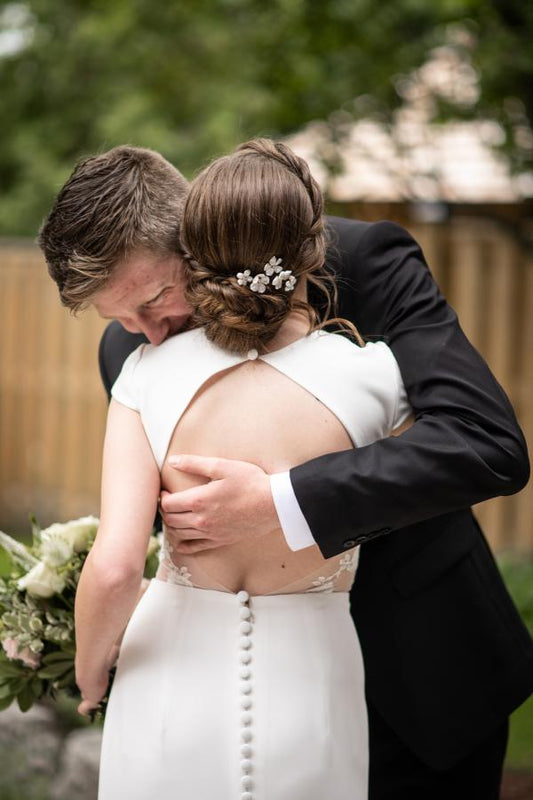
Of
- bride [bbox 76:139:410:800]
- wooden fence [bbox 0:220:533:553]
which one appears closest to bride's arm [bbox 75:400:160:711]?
bride [bbox 76:139:410:800]

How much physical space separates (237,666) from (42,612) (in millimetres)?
689

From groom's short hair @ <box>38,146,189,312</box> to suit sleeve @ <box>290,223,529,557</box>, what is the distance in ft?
1.93

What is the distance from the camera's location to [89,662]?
2.41 metres

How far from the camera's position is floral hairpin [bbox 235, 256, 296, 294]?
2.15 metres

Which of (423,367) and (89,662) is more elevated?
(423,367)

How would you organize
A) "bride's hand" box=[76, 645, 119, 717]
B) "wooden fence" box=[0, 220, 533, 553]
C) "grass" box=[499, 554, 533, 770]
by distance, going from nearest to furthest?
"bride's hand" box=[76, 645, 119, 717] < "grass" box=[499, 554, 533, 770] < "wooden fence" box=[0, 220, 533, 553]

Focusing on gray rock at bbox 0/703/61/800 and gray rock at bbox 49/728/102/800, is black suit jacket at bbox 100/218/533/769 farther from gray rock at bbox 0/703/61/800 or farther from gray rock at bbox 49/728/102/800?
gray rock at bbox 0/703/61/800

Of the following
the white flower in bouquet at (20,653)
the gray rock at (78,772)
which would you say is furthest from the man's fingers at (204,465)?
the gray rock at (78,772)

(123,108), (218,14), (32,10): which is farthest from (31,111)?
(218,14)

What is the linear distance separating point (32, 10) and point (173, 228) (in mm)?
12171

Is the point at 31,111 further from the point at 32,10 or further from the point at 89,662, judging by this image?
the point at 89,662

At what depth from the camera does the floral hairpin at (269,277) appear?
7.07 ft

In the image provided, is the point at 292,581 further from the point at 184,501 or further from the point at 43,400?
the point at 43,400

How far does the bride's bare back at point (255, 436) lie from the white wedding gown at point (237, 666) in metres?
0.02
